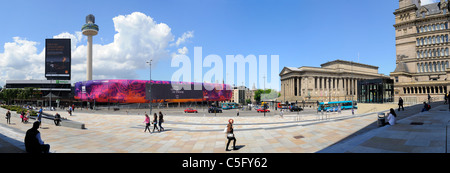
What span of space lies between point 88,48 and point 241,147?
122370 mm

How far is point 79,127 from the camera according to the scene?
16812 mm

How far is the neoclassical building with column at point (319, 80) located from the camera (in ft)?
277

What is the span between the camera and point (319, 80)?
89.6 meters

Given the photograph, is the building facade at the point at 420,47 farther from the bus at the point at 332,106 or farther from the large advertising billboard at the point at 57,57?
the large advertising billboard at the point at 57,57

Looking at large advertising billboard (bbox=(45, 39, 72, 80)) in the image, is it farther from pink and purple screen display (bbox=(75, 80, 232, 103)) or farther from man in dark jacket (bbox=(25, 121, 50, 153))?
man in dark jacket (bbox=(25, 121, 50, 153))

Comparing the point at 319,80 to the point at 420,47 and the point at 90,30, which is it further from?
the point at 90,30

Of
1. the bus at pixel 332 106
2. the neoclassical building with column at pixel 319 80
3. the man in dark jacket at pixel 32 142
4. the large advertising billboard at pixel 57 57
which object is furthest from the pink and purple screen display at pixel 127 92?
the man in dark jacket at pixel 32 142

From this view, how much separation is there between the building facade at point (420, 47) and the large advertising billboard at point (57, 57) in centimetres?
12748

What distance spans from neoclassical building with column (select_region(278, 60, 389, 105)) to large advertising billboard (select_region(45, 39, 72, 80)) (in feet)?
339

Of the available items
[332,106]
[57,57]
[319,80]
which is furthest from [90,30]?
[332,106]

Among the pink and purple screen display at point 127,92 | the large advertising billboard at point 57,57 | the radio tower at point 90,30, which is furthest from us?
the radio tower at point 90,30

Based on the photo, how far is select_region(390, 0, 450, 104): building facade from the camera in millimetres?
46969
